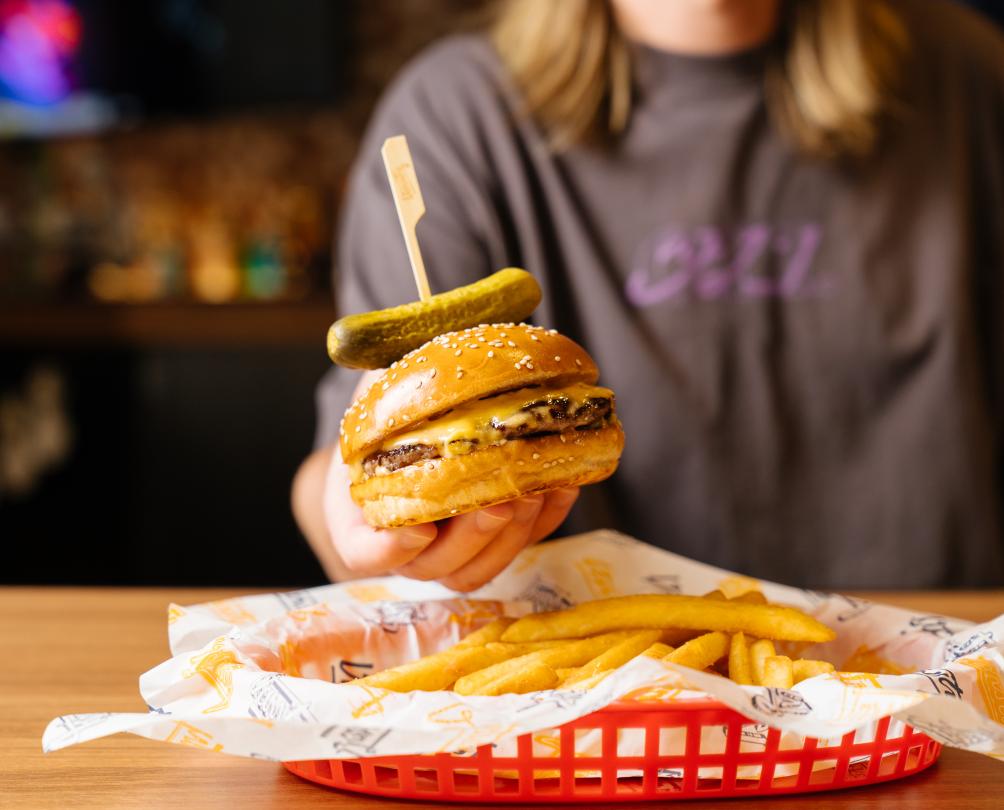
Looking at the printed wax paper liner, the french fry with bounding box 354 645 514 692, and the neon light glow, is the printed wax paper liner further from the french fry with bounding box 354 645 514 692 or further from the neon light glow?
the neon light glow

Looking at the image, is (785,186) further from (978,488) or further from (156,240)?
(156,240)

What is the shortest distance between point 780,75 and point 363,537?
1270mm

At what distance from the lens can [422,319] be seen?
114 centimetres

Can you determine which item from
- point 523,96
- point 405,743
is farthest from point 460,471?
point 523,96

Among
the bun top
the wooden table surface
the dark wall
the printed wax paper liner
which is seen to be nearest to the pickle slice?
the bun top

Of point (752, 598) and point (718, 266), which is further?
point (718, 266)

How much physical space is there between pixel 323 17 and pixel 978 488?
3654mm

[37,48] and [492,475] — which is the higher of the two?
[37,48]

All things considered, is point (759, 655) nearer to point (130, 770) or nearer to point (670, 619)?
point (670, 619)

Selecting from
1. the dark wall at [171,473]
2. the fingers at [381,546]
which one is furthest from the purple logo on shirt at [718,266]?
the dark wall at [171,473]

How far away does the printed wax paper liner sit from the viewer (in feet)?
2.80

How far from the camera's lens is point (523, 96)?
6.64 feet

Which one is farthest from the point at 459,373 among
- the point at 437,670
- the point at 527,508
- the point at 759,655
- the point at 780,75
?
the point at 780,75

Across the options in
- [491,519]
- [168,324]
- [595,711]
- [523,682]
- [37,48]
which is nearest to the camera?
[595,711]
